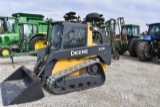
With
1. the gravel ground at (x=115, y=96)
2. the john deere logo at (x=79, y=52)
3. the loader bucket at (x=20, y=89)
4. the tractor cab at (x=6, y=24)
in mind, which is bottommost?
the gravel ground at (x=115, y=96)

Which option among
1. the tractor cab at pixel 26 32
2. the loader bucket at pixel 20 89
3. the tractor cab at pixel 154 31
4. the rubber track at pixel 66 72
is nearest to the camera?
the loader bucket at pixel 20 89

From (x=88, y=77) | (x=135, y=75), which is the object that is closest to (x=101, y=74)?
(x=88, y=77)

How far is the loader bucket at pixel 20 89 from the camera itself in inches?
187

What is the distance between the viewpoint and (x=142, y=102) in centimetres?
489

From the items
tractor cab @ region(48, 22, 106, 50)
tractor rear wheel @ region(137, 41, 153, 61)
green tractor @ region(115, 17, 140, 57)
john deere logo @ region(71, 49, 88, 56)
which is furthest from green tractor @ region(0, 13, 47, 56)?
john deere logo @ region(71, 49, 88, 56)

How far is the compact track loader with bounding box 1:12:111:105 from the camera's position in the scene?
5.47m

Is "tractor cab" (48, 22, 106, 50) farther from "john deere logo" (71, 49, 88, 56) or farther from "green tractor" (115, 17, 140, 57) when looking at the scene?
"green tractor" (115, 17, 140, 57)

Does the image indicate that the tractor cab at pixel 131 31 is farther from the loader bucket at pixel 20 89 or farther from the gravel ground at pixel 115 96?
the loader bucket at pixel 20 89

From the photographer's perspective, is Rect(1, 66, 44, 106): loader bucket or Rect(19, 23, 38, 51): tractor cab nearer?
Rect(1, 66, 44, 106): loader bucket

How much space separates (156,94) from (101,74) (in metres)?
1.55

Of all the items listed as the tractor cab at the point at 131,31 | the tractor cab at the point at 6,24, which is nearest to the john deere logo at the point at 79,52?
the tractor cab at the point at 131,31

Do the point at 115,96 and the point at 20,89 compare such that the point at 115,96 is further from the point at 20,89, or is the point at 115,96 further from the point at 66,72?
the point at 20,89

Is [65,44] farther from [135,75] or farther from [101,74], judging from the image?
[135,75]

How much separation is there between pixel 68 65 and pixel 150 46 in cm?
639
